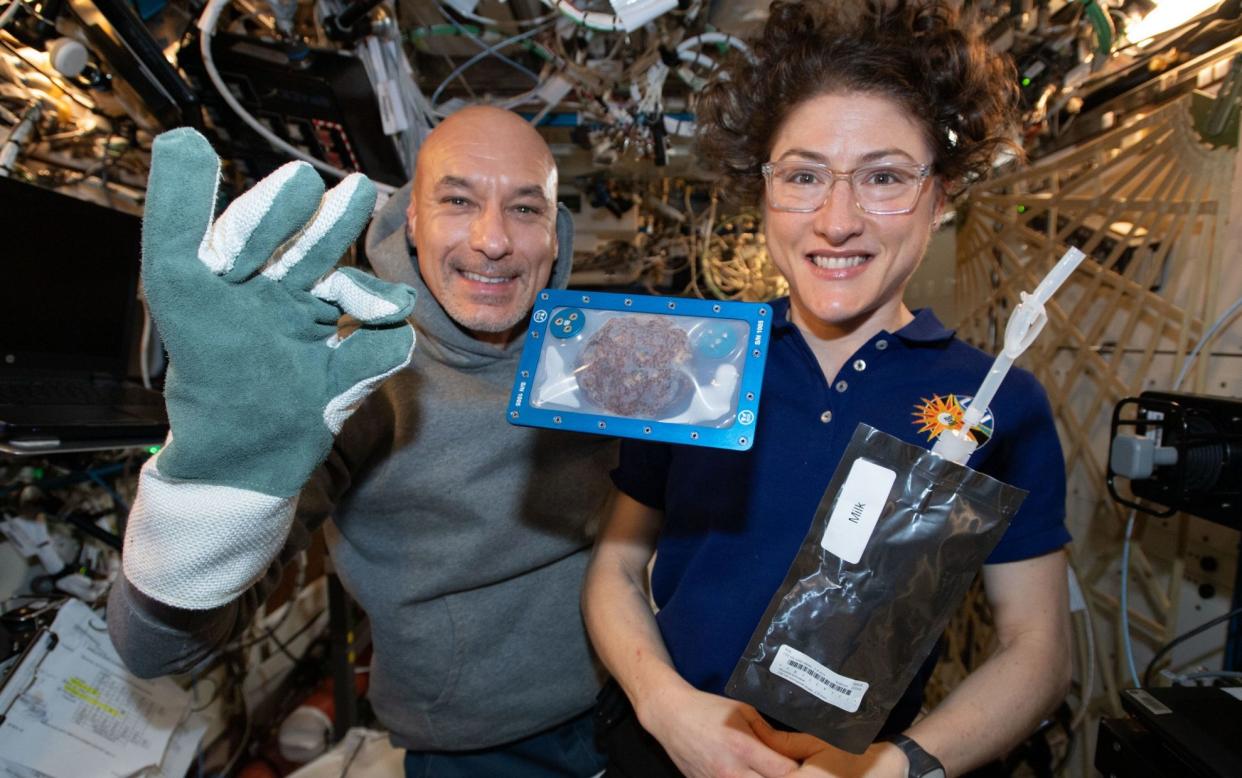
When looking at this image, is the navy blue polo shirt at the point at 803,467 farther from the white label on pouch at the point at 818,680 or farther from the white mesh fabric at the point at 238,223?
the white mesh fabric at the point at 238,223

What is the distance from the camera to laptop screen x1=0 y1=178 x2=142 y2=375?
1.55 metres

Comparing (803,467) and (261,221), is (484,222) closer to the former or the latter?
(261,221)

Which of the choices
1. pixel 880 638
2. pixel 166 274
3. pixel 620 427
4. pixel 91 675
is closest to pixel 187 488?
pixel 166 274

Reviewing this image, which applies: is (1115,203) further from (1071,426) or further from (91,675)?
(91,675)

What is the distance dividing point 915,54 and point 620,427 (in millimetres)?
805

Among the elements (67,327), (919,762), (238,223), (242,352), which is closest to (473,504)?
(242,352)

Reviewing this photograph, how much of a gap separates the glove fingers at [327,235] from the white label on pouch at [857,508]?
2.11 feet

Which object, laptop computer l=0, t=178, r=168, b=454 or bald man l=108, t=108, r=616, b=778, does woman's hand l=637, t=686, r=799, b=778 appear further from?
laptop computer l=0, t=178, r=168, b=454

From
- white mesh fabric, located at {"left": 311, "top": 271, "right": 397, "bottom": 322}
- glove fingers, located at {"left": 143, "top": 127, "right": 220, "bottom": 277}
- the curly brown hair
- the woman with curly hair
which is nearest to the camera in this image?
glove fingers, located at {"left": 143, "top": 127, "right": 220, "bottom": 277}

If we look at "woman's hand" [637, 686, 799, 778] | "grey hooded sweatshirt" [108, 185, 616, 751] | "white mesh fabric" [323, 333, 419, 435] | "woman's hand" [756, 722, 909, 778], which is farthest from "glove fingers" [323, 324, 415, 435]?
"woman's hand" [756, 722, 909, 778]

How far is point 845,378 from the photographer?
3.41ft

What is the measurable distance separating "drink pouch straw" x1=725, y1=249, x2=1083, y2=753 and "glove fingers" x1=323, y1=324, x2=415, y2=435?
0.55 m

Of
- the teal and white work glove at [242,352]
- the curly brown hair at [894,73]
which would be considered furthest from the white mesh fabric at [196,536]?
the curly brown hair at [894,73]

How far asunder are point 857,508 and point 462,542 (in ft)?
3.05
